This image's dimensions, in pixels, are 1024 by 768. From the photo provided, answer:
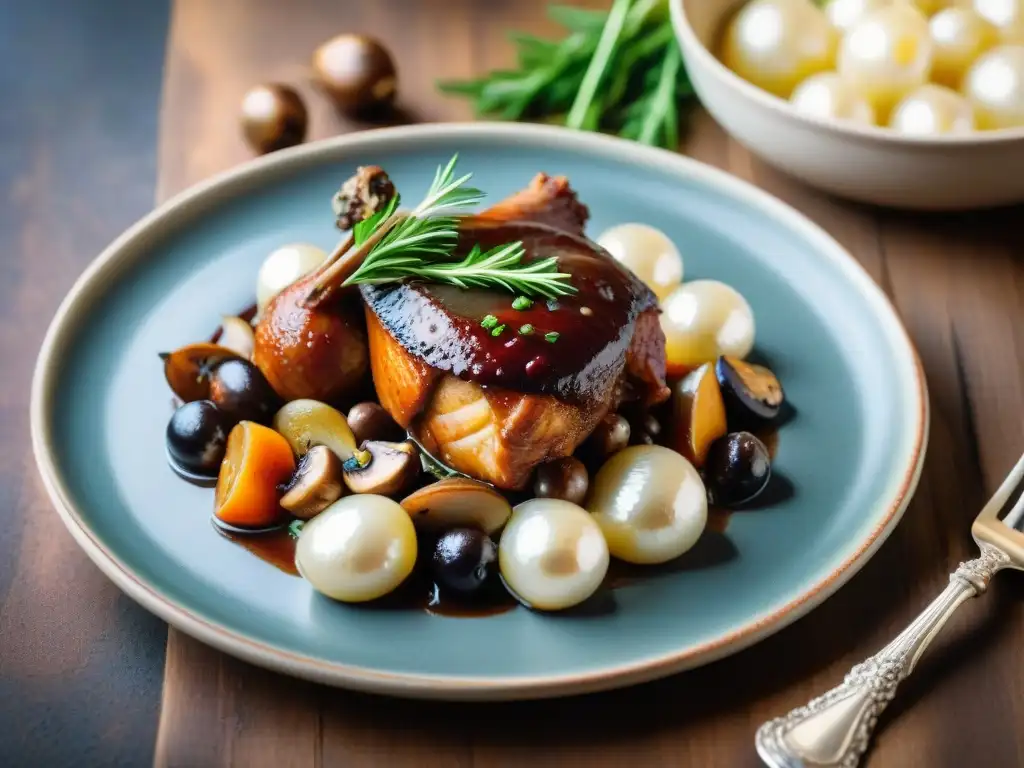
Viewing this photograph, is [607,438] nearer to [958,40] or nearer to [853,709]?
[853,709]

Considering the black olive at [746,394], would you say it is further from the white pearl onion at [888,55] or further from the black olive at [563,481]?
the white pearl onion at [888,55]

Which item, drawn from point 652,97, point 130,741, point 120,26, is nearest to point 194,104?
point 120,26

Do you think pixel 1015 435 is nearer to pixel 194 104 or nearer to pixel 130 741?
pixel 130 741

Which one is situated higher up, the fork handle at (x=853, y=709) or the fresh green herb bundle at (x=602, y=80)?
the fresh green herb bundle at (x=602, y=80)

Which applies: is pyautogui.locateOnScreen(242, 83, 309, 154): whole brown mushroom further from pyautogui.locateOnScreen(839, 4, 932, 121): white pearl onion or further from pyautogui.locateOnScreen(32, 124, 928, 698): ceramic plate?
pyautogui.locateOnScreen(839, 4, 932, 121): white pearl onion

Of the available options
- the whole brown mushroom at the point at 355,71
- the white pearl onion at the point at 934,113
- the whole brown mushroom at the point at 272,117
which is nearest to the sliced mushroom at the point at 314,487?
the whole brown mushroom at the point at 272,117

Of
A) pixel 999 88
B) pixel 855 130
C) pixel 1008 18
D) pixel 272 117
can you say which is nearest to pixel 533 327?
pixel 855 130

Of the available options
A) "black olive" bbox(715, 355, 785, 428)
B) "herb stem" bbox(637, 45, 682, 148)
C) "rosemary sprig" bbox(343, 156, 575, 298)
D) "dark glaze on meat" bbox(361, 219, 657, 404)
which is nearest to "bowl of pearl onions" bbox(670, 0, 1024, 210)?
"herb stem" bbox(637, 45, 682, 148)
